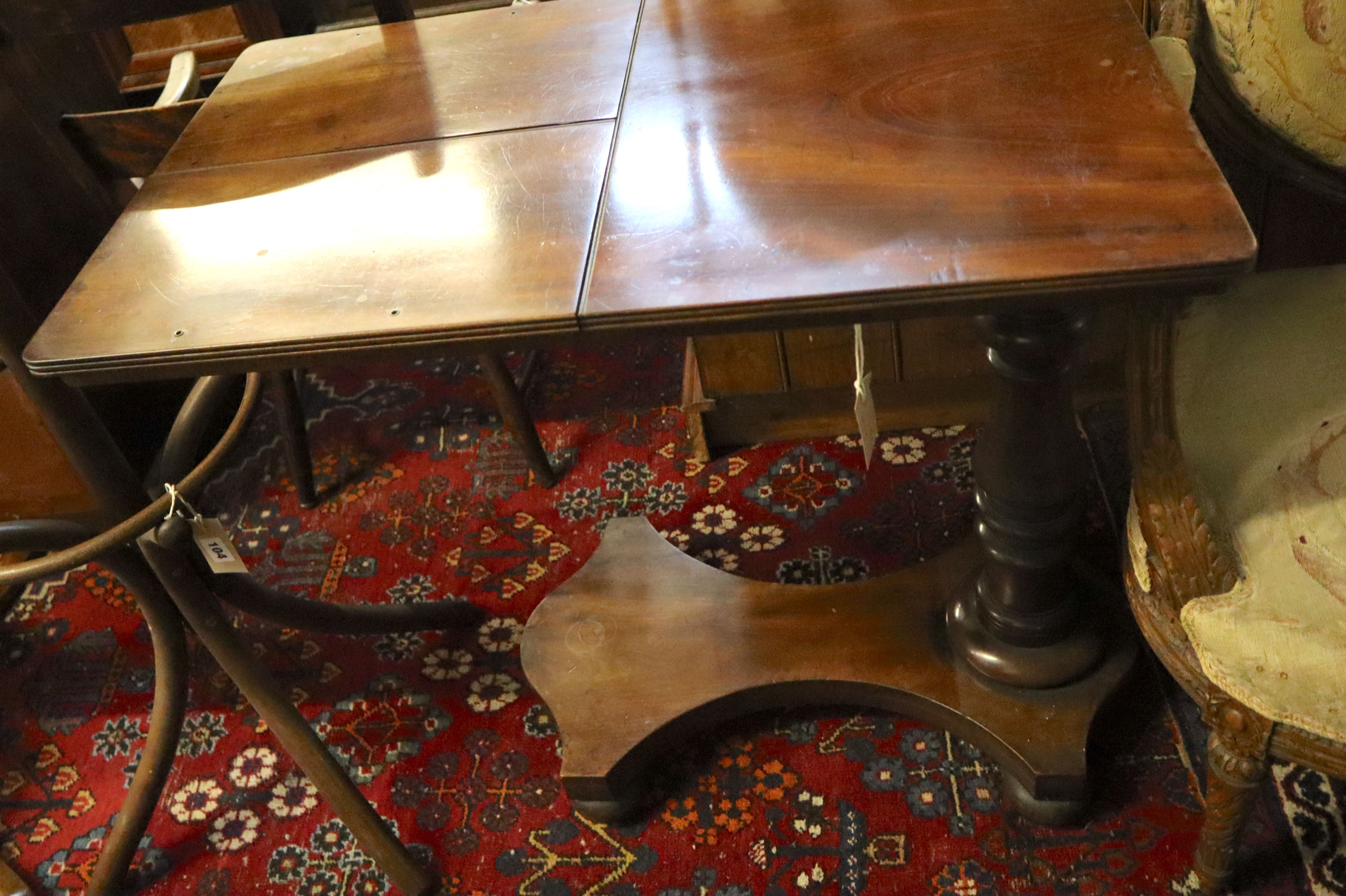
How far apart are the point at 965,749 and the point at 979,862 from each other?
0.55 feet

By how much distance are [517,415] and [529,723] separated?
0.51 metres

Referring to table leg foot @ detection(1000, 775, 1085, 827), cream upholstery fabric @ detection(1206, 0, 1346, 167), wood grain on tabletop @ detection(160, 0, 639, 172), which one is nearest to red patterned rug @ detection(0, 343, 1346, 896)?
table leg foot @ detection(1000, 775, 1085, 827)

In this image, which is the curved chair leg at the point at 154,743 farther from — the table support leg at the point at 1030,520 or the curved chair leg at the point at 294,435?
the table support leg at the point at 1030,520

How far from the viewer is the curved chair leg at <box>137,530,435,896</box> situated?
1396 millimetres

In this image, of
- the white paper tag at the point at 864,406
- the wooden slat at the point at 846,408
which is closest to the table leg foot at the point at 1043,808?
the white paper tag at the point at 864,406

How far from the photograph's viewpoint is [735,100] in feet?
3.92

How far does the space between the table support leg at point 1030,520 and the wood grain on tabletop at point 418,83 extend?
0.52 metres

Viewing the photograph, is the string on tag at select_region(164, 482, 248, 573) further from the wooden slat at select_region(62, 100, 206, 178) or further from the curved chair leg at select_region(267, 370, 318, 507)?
the curved chair leg at select_region(267, 370, 318, 507)

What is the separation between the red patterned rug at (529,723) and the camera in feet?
4.70

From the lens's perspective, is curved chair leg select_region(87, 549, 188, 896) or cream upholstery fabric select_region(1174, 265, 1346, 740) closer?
cream upholstery fabric select_region(1174, 265, 1346, 740)

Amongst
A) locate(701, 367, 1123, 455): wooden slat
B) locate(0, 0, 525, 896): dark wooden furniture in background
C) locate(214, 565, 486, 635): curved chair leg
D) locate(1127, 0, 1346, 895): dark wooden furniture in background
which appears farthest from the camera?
locate(701, 367, 1123, 455): wooden slat

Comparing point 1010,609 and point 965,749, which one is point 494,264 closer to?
point 1010,609

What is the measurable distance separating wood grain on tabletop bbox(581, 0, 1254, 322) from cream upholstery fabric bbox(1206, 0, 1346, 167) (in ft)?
0.38

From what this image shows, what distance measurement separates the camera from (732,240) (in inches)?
39.5
